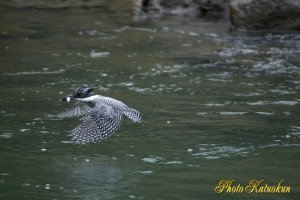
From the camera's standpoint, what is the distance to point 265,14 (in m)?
15.5

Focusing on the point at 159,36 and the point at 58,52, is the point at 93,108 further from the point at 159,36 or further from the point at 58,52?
the point at 159,36

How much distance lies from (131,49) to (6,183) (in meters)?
7.51

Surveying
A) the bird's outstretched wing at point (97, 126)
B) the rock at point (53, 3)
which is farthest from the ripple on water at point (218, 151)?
the rock at point (53, 3)

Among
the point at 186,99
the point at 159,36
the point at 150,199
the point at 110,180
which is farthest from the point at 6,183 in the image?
the point at 159,36

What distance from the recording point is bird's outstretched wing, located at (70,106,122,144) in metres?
7.88

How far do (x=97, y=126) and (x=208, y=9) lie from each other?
34.4 ft

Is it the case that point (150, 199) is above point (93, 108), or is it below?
below

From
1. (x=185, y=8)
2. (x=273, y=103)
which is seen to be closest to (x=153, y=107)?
(x=273, y=103)

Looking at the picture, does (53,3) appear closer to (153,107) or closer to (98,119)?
(153,107)

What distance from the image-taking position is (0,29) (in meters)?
16.2

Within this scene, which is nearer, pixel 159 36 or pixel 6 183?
pixel 6 183

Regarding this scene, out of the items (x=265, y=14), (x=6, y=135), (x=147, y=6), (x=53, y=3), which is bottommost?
(x=6, y=135)

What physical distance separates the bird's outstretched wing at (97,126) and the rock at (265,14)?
810 centimetres

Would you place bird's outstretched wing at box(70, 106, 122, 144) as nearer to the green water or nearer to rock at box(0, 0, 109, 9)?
→ the green water
